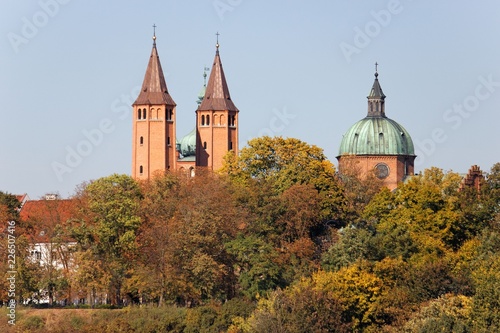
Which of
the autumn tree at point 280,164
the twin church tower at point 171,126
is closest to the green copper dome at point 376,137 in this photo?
the twin church tower at point 171,126

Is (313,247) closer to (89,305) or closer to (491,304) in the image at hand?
(89,305)

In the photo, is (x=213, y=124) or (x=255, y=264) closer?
(x=255, y=264)

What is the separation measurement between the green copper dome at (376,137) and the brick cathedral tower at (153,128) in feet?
48.4

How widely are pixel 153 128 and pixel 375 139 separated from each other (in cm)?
1888

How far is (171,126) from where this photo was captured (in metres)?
133

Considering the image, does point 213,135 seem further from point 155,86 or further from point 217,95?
point 155,86

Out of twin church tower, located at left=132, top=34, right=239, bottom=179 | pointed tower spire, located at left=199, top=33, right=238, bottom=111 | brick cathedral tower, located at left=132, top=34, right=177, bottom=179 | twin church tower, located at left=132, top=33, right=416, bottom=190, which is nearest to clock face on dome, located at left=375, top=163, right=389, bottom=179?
twin church tower, located at left=132, top=33, right=416, bottom=190

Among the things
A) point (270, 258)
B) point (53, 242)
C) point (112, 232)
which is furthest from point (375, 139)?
point (270, 258)

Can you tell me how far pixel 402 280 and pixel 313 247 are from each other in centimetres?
1082

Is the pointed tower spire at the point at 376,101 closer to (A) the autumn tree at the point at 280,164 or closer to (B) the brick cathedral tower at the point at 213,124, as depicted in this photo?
(B) the brick cathedral tower at the point at 213,124

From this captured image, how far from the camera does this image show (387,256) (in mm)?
81250

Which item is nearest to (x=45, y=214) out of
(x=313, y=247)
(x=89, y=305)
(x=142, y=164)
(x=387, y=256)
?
(x=89, y=305)

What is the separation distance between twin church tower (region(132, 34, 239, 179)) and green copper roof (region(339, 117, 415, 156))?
1010cm

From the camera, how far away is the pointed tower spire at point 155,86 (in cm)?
13100
